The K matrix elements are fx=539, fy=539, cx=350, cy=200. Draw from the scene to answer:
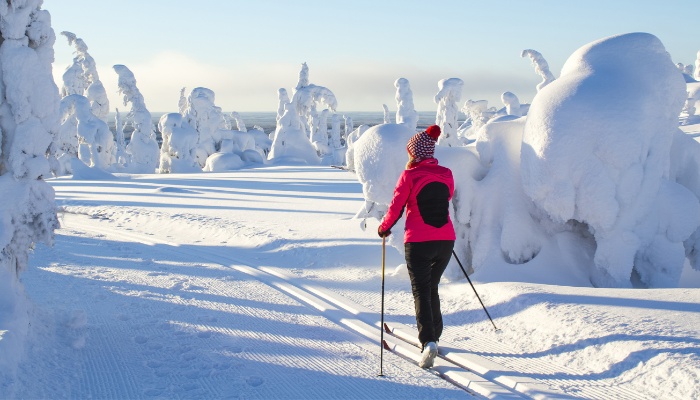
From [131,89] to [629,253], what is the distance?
3317 centimetres

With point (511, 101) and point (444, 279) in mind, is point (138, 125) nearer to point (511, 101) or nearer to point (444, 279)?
point (511, 101)

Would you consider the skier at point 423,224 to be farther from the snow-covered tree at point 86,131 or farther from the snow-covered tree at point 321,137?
the snow-covered tree at point 321,137

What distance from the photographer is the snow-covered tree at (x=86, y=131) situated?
31000 millimetres

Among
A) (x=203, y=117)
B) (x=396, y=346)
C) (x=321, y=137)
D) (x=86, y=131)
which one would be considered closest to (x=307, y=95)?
(x=203, y=117)

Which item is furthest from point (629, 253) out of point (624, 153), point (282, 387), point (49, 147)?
point (49, 147)

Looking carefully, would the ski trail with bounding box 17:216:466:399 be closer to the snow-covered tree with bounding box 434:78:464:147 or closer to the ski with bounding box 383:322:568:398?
the ski with bounding box 383:322:568:398

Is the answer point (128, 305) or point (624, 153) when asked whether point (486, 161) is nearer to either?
point (624, 153)

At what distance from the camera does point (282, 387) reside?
4.23 m

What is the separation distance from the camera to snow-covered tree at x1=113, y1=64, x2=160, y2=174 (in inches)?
1331

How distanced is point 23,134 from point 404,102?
100 feet

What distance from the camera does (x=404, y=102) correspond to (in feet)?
114

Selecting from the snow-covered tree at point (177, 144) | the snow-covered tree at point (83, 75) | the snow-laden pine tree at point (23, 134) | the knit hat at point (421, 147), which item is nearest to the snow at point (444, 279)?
the snow-laden pine tree at point (23, 134)

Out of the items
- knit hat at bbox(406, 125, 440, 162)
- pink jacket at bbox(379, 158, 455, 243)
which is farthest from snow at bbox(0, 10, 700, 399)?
knit hat at bbox(406, 125, 440, 162)

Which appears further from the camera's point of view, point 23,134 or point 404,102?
point 404,102
